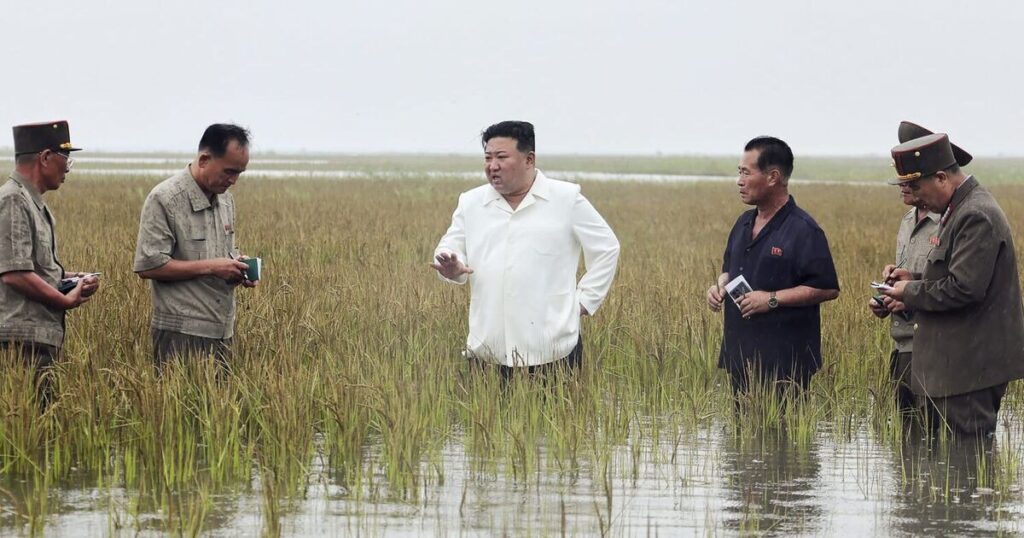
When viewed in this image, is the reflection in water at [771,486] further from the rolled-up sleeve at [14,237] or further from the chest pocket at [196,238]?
the rolled-up sleeve at [14,237]

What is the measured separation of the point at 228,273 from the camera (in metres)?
5.75

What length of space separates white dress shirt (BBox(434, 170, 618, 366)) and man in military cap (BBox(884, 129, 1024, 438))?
1416mm

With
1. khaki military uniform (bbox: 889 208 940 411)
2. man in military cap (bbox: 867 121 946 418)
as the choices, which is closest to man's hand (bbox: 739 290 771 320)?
man in military cap (bbox: 867 121 946 418)

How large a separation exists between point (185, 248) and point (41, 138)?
780mm

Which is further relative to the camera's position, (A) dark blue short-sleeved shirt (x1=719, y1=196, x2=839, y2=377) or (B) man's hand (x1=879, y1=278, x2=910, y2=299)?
(A) dark blue short-sleeved shirt (x1=719, y1=196, x2=839, y2=377)

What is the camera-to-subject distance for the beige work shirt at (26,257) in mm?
5230

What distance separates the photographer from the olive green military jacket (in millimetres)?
5277

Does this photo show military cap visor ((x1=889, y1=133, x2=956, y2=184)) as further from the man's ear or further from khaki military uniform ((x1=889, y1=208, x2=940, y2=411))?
the man's ear

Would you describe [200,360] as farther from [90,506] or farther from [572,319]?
[572,319]

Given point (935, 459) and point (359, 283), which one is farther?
point (359, 283)

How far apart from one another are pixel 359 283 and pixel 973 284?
6.42m

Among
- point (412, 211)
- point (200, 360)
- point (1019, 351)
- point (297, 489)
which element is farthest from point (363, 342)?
point (412, 211)

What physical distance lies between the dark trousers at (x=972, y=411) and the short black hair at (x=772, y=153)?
1241 millimetres

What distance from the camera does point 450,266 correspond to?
5781 millimetres
